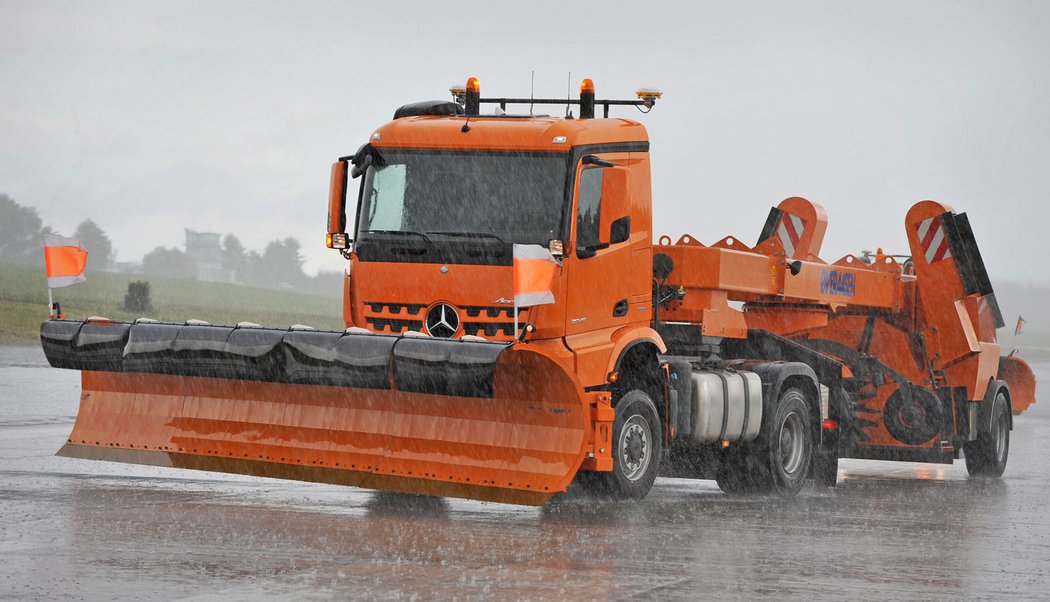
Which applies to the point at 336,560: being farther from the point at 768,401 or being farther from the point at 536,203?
the point at 768,401

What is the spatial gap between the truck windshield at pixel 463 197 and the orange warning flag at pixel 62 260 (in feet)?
8.41

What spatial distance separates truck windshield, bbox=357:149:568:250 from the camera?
11.5m

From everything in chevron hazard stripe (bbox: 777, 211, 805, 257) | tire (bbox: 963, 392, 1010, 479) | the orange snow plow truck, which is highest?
chevron hazard stripe (bbox: 777, 211, 805, 257)

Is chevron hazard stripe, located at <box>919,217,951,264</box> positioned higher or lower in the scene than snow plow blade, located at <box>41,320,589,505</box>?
higher

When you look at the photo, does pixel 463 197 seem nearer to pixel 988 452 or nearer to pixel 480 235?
pixel 480 235

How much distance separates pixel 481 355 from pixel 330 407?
170 centimetres

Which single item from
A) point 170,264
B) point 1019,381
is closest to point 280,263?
point 170,264

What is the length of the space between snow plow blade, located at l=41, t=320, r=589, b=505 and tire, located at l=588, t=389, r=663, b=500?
868 mm

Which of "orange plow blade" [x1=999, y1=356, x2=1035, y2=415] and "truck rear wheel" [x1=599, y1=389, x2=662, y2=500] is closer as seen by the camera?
"truck rear wheel" [x1=599, y1=389, x2=662, y2=500]

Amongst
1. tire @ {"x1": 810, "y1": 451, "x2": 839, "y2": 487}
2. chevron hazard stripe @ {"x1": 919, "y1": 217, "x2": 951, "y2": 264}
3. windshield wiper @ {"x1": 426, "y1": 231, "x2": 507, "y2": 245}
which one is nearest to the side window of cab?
windshield wiper @ {"x1": 426, "y1": 231, "x2": 507, "y2": 245}

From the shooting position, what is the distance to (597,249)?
11.7m

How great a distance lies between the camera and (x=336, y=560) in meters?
8.39

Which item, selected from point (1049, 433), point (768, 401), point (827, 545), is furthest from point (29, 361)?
point (827, 545)

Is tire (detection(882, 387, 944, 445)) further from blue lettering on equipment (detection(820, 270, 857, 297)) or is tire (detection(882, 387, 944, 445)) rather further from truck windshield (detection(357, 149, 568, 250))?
truck windshield (detection(357, 149, 568, 250))
